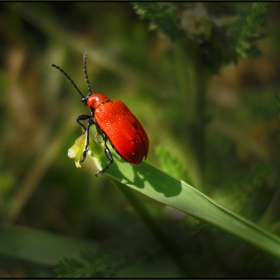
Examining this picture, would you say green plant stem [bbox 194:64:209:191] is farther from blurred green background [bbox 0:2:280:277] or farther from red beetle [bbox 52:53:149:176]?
red beetle [bbox 52:53:149:176]

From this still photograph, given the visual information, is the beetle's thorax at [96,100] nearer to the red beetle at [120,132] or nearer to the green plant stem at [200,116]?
the red beetle at [120,132]

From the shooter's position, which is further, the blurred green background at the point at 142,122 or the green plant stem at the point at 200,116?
the green plant stem at the point at 200,116

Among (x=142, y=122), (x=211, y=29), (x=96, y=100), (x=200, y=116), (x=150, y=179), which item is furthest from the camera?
(x=142, y=122)

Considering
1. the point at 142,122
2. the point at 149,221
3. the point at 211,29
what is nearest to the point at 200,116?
the point at 211,29

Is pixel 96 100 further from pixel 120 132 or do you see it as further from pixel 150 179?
pixel 150 179

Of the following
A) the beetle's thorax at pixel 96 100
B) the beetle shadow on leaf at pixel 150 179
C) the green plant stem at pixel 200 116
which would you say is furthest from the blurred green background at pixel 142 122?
the beetle's thorax at pixel 96 100

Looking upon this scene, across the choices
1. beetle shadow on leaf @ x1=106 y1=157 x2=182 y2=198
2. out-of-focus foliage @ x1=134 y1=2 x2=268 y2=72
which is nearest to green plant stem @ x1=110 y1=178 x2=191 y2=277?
beetle shadow on leaf @ x1=106 y1=157 x2=182 y2=198

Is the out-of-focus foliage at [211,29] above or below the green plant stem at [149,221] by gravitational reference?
above
